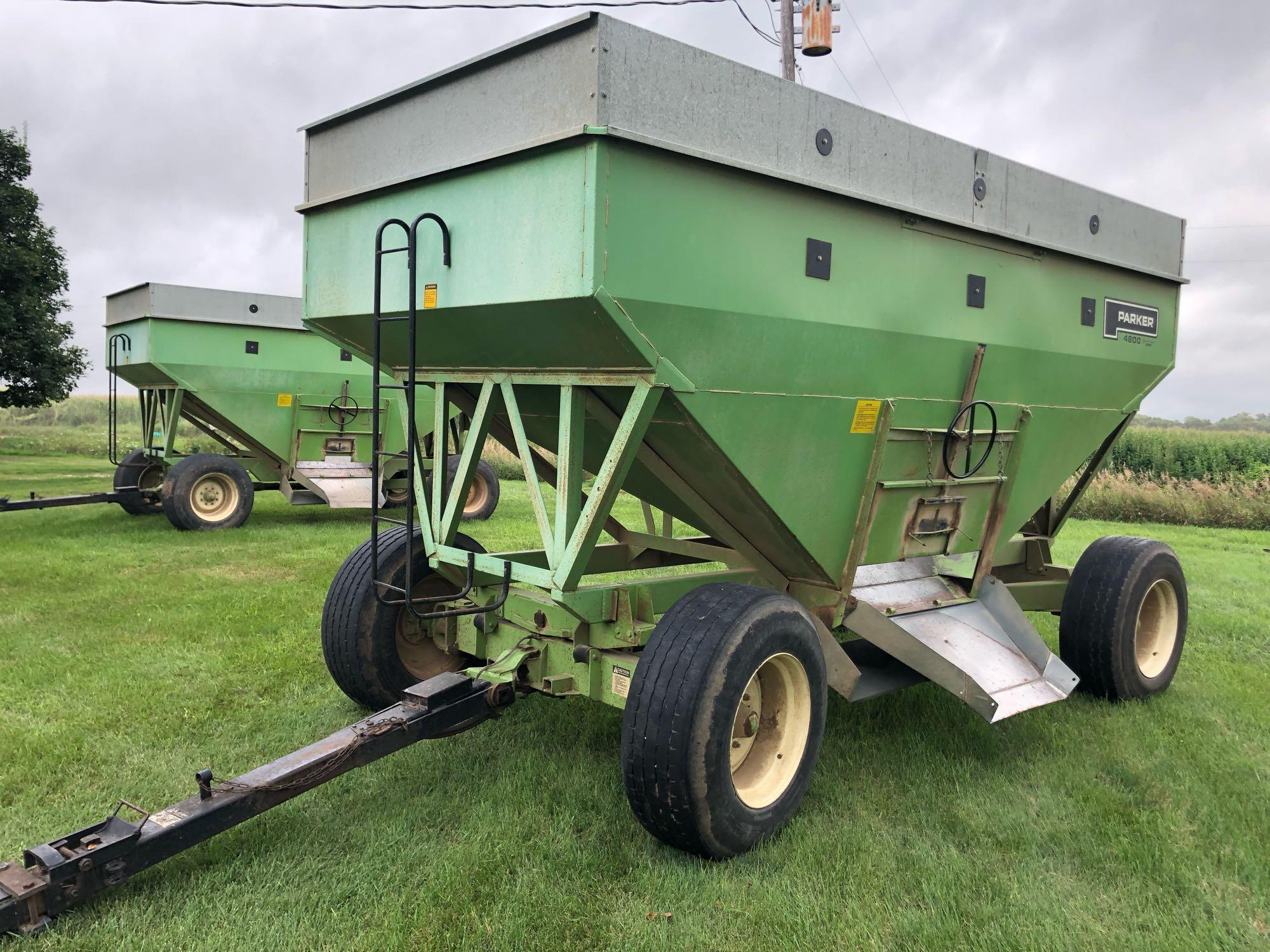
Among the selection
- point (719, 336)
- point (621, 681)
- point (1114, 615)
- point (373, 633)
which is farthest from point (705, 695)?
point (1114, 615)

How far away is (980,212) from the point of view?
4.55 meters

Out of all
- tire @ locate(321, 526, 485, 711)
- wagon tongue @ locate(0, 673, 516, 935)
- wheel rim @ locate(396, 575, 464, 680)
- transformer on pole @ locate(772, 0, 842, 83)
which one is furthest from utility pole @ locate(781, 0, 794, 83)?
wagon tongue @ locate(0, 673, 516, 935)

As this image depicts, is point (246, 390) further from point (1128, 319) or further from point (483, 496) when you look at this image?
point (1128, 319)

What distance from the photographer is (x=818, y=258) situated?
12.6 feet

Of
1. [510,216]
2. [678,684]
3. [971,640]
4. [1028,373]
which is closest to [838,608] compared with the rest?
[971,640]

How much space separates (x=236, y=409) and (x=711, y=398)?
926 centimetres

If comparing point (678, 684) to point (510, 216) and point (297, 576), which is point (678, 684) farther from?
point (297, 576)

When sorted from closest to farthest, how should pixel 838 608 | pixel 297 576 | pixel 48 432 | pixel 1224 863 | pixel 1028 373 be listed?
pixel 1224 863
pixel 838 608
pixel 1028 373
pixel 297 576
pixel 48 432

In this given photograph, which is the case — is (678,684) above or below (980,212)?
below

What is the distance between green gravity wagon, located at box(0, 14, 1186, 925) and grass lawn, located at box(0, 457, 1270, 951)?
26cm

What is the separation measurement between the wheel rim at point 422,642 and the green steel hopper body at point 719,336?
0.06m

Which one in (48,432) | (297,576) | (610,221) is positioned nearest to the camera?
(610,221)

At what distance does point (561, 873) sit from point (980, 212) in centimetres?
352

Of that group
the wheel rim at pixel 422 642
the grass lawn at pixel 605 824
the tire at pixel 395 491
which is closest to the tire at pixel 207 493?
the tire at pixel 395 491
